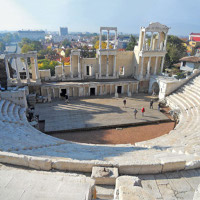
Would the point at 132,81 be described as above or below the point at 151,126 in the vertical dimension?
above

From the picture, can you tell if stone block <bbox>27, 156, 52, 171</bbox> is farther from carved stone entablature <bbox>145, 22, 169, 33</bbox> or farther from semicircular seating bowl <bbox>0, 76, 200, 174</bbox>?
carved stone entablature <bbox>145, 22, 169, 33</bbox>

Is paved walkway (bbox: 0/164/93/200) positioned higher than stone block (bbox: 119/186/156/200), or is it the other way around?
paved walkway (bbox: 0/164/93/200)

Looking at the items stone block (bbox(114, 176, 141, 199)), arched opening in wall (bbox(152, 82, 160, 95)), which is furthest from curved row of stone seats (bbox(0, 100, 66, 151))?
arched opening in wall (bbox(152, 82, 160, 95))

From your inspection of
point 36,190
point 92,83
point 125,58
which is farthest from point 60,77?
point 36,190

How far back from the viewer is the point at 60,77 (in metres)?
23.1

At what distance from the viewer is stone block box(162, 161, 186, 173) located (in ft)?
18.7

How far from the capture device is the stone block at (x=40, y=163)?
5.59 metres

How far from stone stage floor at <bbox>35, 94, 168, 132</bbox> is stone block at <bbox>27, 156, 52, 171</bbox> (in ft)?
29.6

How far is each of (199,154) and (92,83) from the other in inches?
635

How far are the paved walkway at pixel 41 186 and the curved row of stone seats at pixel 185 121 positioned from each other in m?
6.21

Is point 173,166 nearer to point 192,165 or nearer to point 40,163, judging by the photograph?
point 192,165

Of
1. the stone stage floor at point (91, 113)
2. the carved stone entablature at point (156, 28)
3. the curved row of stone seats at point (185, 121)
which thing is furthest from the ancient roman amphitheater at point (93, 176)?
the carved stone entablature at point (156, 28)

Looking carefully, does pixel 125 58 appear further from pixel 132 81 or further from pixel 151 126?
pixel 151 126

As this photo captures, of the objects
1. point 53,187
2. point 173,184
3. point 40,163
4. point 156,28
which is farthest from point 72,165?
point 156,28
